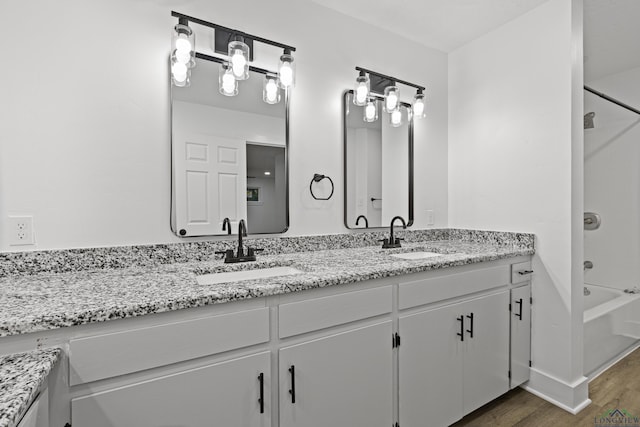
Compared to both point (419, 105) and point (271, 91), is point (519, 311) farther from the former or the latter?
point (271, 91)

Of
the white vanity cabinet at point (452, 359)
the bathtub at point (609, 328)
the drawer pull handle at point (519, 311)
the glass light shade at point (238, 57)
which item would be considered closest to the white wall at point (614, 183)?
the bathtub at point (609, 328)

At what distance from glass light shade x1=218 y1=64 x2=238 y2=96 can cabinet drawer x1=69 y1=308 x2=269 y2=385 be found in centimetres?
115

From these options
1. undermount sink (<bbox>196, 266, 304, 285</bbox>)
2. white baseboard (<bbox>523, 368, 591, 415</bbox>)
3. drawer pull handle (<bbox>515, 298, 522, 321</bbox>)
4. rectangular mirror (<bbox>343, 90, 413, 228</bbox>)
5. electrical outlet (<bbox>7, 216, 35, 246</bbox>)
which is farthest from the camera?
rectangular mirror (<bbox>343, 90, 413, 228</bbox>)

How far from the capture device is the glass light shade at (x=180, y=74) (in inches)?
58.1

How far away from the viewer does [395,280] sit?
139 centimetres

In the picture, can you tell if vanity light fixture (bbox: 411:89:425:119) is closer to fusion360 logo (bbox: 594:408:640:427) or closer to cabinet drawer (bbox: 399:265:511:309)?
cabinet drawer (bbox: 399:265:511:309)

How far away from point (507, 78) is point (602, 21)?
771 mm

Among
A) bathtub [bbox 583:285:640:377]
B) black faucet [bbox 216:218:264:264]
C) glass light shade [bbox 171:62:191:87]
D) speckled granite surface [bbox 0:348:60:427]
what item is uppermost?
glass light shade [bbox 171:62:191:87]

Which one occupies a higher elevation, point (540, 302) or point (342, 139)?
point (342, 139)

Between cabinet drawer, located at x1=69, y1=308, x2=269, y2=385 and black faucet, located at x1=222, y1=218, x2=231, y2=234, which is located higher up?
black faucet, located at x1=222, y1=218, x2=231, y2=234

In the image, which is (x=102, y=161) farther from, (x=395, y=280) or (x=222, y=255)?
(x=395, y=280)

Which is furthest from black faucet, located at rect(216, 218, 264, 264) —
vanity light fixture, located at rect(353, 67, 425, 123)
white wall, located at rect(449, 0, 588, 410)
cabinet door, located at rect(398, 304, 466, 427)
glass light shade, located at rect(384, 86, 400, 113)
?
white wall, located at rect(449, 0, 588, 410)

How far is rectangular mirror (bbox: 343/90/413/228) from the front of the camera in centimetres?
207

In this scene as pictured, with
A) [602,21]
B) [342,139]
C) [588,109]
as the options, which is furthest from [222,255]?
[588,109]
